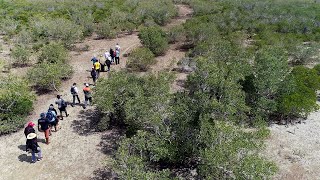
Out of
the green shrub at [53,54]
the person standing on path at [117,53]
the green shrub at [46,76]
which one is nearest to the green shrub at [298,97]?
the person standing on path at [117,53]

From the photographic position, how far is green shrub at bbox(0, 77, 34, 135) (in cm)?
1819

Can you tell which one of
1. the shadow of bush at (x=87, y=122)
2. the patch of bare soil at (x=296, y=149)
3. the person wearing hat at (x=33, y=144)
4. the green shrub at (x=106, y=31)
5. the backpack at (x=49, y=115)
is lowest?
the patch of bare soil at (x=296, y=149)

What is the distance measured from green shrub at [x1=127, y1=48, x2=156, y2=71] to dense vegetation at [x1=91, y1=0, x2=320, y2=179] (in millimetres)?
3562

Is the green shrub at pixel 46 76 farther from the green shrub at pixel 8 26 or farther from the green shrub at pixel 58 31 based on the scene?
the green shrub at pixel 8 26

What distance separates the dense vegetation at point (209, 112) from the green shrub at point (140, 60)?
11.7 ft

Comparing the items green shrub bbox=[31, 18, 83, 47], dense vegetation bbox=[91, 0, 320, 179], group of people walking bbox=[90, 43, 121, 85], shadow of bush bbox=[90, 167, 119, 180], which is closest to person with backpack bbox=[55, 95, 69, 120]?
dense vegetation bbox=[91, 0, 320, 179]

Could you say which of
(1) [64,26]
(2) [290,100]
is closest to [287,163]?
(2) [290,100]

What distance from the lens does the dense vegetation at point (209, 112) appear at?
12258mm

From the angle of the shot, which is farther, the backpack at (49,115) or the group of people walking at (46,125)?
the backpack at (49,115)

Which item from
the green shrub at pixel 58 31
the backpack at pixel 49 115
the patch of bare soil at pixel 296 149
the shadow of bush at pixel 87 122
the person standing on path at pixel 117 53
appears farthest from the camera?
the green shrub at pixel 58 31

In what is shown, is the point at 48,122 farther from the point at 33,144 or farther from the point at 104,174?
the point at 104,174

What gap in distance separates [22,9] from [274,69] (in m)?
36.8

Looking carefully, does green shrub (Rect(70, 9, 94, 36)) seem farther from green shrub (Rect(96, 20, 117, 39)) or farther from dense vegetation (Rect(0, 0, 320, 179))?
green shrub (Rect(96, 20, 117, 39))

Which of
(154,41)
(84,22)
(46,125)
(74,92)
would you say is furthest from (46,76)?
(84,22)
